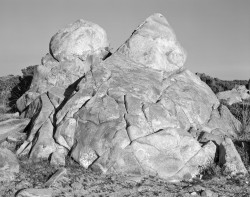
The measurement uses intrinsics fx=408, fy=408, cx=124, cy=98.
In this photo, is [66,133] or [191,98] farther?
[191,98]

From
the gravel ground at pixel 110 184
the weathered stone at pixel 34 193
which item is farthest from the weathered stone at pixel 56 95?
the weathered stone at pixel 34 193

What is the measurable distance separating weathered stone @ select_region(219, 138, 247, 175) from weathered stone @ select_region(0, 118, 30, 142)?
29.2 feet

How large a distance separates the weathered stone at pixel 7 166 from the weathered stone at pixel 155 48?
25.2 ft

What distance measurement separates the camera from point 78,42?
824 inches

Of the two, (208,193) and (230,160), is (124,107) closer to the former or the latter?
(230,160)

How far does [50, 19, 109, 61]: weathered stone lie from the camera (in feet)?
68.6

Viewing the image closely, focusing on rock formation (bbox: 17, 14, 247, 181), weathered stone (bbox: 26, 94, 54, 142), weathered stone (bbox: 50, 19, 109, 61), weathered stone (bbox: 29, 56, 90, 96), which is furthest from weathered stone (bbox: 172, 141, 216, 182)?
weathered stone (bbox: 50, 19, 109, 61)

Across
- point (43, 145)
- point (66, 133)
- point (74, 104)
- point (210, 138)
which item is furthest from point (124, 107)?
point (210, 138)

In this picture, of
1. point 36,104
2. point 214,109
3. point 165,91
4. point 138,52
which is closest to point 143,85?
point 165,91

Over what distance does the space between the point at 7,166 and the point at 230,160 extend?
25.3 ft

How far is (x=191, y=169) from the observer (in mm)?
14352

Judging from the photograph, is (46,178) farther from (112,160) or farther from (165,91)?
(165,91)

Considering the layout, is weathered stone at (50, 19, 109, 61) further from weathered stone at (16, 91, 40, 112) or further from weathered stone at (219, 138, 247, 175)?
weathered stone at (219, 138, 247, 175)

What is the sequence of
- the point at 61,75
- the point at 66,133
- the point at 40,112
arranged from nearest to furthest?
the point at 66,133, the point at 40,112, the point at 61,75
